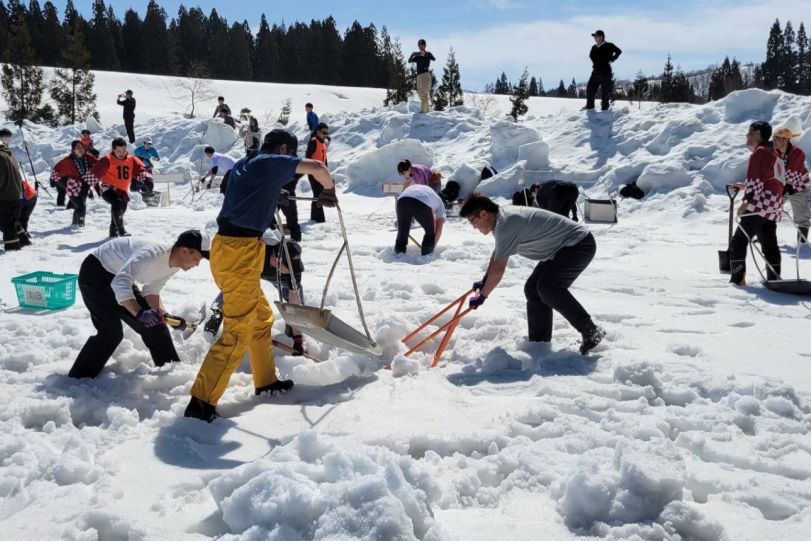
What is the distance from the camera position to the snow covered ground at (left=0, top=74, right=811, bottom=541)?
2.40 meters

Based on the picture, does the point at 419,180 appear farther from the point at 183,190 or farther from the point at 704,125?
the point at 183,190

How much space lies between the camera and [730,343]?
15.2ft

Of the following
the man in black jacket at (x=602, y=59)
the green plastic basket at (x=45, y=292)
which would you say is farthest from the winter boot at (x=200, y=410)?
the man in black jacket at (x=602, y=59)

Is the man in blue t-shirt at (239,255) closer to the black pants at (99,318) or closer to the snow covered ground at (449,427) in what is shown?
the snow covered ground at (449,427)

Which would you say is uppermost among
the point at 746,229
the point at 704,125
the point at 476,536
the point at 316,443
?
the point at 704,125

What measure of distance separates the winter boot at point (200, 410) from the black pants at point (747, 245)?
5.02 m

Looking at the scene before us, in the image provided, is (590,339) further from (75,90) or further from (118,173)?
(75,90)

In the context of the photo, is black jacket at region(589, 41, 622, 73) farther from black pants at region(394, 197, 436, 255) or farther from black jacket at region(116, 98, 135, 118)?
black jacket at region(116, 98, 135, 118)

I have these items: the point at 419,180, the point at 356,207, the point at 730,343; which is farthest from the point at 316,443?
the point at 356,207

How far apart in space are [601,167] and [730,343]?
9.04 meters

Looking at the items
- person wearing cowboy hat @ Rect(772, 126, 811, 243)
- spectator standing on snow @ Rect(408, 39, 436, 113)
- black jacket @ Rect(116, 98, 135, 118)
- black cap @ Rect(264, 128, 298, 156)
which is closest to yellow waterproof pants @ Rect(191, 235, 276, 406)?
black cap @ Rect(264, 128, 298, 156)

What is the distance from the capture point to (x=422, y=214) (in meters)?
8.02

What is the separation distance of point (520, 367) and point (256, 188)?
2.02 meters

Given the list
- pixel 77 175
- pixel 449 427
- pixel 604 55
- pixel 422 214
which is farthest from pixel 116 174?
pixel 604 55
